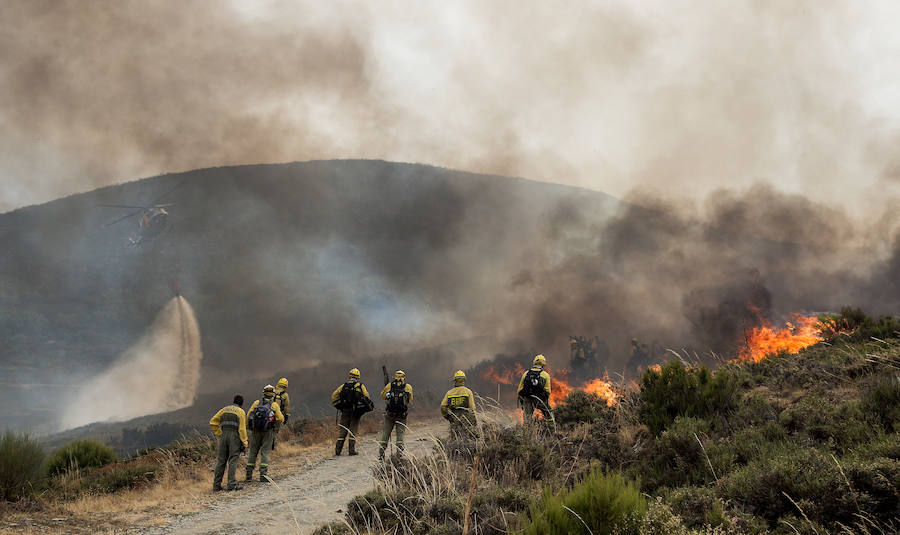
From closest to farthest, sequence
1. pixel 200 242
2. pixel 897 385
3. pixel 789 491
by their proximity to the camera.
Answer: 1. pixel 789 491
2. pixel 897 385
3. pixel 200 242

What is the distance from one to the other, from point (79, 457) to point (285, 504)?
1173 cm

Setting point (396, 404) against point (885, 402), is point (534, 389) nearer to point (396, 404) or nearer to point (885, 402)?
point (396, 404)

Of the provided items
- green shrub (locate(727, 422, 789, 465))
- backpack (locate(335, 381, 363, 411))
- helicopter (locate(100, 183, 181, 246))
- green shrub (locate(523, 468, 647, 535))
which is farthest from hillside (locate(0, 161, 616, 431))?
green shrub (locate(523, 468, 647, 535))

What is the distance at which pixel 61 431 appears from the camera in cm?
7181

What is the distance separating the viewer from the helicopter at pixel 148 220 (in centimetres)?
10156

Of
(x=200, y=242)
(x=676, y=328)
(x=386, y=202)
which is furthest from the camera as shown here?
(x=386, y=202)

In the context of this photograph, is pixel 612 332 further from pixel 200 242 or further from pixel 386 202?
pixel 200 242

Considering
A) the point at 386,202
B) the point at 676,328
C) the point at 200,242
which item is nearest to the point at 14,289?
the point at 200,242

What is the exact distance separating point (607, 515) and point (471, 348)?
6275cm

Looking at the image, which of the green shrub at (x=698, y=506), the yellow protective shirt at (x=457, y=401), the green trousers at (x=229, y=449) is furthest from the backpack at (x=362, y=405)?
the green shrub at (x=698, y=506)

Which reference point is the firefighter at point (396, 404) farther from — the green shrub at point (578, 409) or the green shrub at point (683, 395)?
the green shrub at point (683, 395)

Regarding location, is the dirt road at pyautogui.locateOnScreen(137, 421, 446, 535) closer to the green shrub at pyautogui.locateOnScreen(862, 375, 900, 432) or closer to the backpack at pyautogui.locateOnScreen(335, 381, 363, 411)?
the backpack at pyautogui.locateOnScreen(335, 381, 363, 411)

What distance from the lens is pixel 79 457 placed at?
52.9 feet

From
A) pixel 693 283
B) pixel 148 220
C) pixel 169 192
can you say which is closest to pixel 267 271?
pixel 148 220
